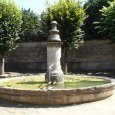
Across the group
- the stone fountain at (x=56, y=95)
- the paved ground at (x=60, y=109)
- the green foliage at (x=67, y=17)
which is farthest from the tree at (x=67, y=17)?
the paved ground at (x=60, y=109)

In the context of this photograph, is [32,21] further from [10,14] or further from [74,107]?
[74,107]

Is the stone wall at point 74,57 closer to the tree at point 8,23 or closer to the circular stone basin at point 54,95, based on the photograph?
the tree at point 8,23

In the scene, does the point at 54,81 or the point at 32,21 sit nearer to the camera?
the point at 54,81

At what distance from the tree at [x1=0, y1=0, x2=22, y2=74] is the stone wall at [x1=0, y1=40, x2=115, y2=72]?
4.55 meters

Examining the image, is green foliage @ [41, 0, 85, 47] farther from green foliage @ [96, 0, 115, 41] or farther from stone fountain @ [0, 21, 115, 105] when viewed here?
stone fountain @ [0, 21, 115, 105]

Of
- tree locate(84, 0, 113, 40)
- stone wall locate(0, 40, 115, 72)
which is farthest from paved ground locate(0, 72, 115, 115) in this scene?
tree locate(84, 0, 113, 40)

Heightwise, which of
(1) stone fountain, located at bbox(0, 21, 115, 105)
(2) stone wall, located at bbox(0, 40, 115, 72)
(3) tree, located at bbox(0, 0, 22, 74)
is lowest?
(1) stone fountain, located at bbox(0, 21, 115, 105)

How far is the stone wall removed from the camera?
26359 millimetres

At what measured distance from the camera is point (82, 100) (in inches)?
433

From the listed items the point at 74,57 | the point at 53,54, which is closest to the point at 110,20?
the point at 74,57

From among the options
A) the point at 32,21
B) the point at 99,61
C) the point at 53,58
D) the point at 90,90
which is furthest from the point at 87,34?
the point at 90,90

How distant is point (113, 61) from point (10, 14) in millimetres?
8998

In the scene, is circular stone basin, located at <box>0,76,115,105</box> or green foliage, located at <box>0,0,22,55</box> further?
green foliage, located at <box>0,0,22,55</box>

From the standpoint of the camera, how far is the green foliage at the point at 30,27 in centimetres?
2914
